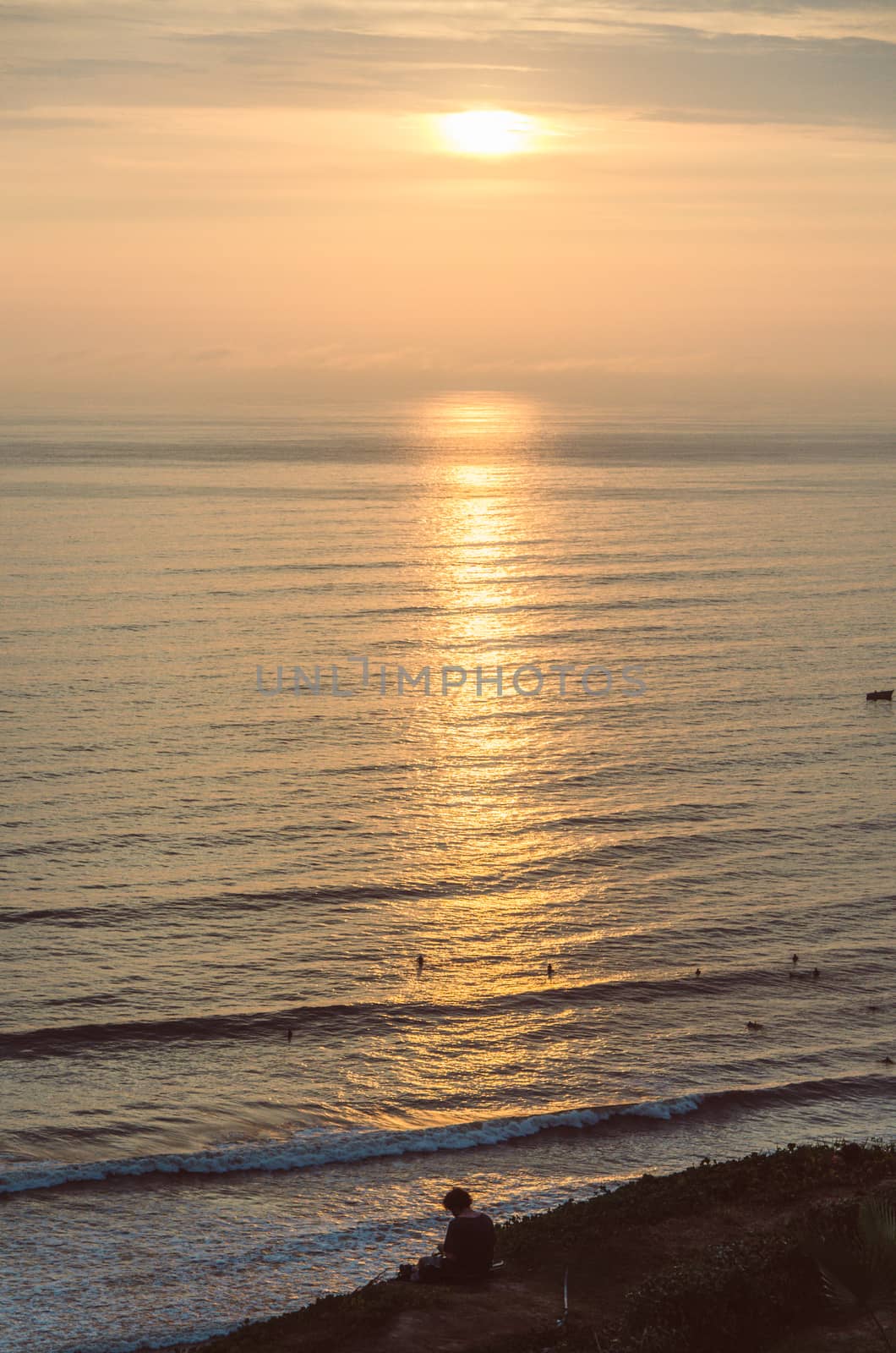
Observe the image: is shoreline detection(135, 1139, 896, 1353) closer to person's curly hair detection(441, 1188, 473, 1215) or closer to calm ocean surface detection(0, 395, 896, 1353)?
person's curly hair detection(441, 1188, 473, 1215)

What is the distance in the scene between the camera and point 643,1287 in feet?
68.9

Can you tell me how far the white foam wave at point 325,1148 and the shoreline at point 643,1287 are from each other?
499 cm

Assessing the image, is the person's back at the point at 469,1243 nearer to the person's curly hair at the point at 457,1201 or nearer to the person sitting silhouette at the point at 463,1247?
Answer: the person sitting silhouette at the point at 463,1247

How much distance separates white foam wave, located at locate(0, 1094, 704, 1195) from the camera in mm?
29812

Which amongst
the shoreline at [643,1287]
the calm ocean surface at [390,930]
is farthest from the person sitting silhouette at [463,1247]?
the calm ocean surface at [390,930]

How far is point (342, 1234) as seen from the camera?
89.9 ft

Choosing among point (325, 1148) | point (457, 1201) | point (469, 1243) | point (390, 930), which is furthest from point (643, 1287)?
point (390, 930)

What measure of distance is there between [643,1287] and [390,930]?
23.3m

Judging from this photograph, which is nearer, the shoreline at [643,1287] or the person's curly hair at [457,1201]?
the shoreline at [643,1287]

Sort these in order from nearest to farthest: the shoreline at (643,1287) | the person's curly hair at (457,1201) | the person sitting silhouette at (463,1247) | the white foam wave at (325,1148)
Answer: the shoreline at (643,1287)
the person's curly hair at (457,1201)
the person sitting silhouette at (463,1247)
the white foam wave at (325,1148)

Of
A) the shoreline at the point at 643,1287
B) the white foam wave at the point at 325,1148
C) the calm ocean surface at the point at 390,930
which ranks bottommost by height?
the shoreline at the point at 643,1287

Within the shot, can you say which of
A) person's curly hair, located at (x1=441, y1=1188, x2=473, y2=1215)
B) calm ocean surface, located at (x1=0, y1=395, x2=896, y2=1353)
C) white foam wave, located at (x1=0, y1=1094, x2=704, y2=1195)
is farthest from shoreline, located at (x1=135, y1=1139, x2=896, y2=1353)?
white foam wave, located at (x1=0, y1=1094, x2=704, y2=1195)

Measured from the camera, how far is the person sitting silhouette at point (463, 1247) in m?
22.4

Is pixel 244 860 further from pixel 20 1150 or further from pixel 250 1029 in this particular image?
pixel 20 1150
